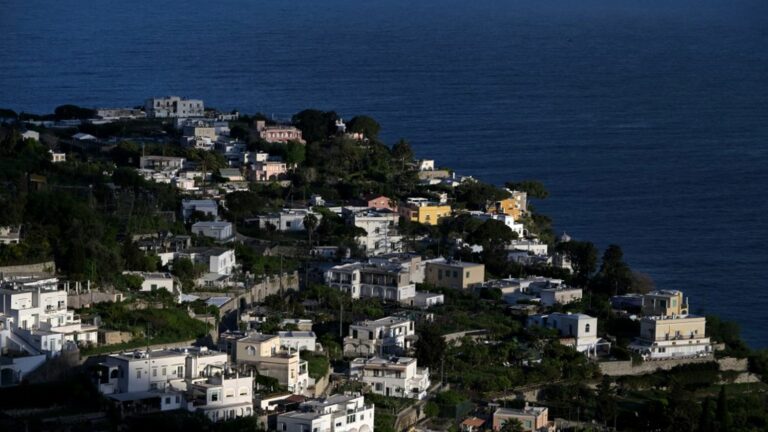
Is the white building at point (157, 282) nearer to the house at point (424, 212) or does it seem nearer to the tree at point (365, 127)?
the house at point (424, 212)

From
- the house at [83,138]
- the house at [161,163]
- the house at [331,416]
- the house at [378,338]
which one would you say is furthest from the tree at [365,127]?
the house at [331,416]

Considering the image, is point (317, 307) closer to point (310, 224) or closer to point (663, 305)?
point (310, 224)

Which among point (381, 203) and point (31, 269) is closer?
point (31, 269)

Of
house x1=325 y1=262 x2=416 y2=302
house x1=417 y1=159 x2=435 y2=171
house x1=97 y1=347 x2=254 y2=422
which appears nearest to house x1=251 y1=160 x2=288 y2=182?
house x1=417 y1=159 x2=435 y2=171

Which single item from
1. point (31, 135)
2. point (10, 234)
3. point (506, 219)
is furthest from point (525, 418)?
point (31, 135)

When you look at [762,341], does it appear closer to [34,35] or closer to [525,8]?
[34,35]

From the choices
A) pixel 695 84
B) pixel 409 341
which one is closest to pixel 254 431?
pixel 409 341
